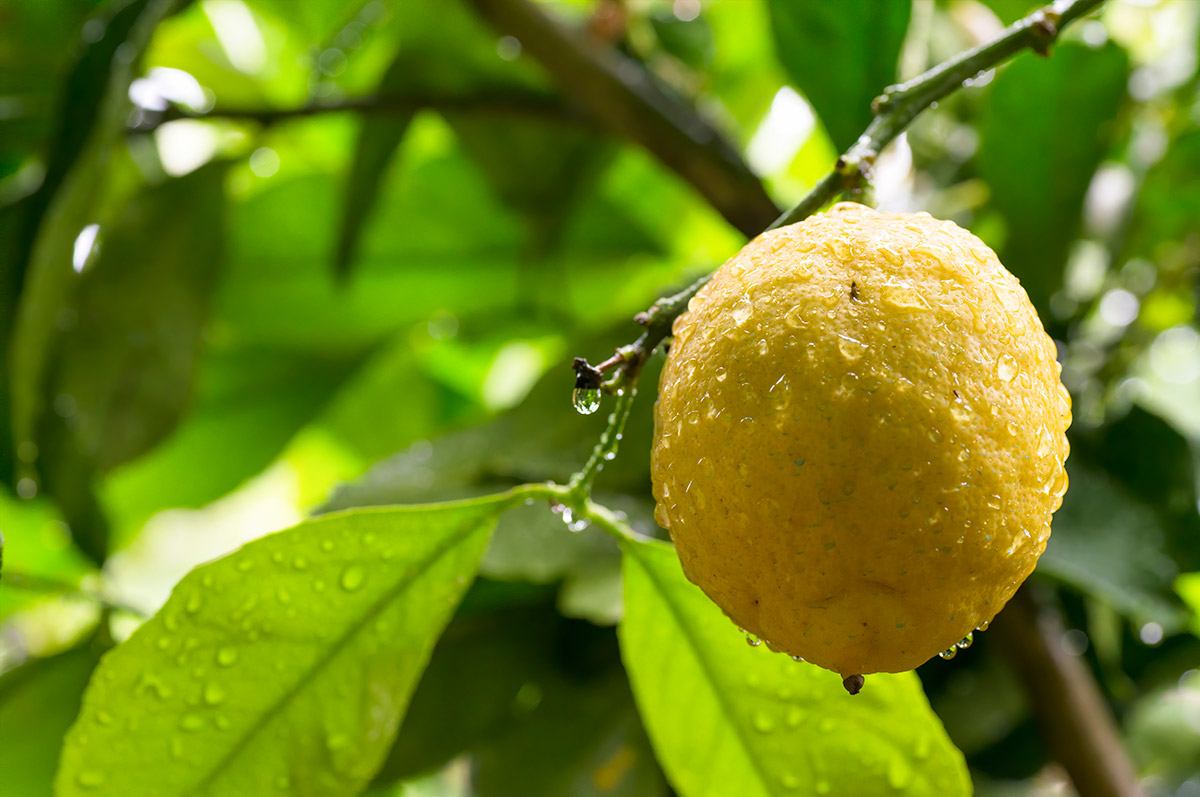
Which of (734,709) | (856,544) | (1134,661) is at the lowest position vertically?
(1134,661)

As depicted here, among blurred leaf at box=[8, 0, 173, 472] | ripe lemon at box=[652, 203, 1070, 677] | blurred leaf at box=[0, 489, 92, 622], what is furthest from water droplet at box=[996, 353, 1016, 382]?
blurred leaf at box=[0, 489, 92, 622]

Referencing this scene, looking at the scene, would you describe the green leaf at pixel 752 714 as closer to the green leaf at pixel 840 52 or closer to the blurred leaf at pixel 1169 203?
the green leaf at pixel 840 52

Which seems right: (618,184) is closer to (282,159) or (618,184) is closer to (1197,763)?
(282,159)

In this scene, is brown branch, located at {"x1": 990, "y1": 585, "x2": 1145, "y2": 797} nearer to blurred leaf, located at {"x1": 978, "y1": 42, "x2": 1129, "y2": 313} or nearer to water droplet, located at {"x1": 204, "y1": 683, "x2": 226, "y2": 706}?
blurred leaf, located at {"x1": 978, "y1": 42, "x2": 1129, "y2": 313}

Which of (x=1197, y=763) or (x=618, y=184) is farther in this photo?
(x=618, y=184)

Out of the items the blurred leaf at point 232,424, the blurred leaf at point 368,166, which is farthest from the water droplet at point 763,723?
the blurred leaf at point 232,424

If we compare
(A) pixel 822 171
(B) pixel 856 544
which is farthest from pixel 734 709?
(A) pixel 822 171
